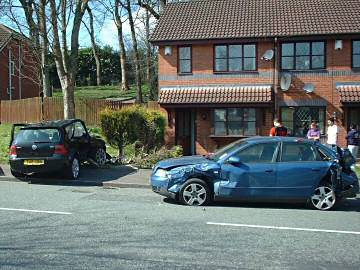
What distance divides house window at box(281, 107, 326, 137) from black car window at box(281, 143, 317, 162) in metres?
10.2

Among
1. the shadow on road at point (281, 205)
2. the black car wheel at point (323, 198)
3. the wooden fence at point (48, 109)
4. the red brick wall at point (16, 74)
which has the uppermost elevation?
→ the red brick wall at point (16, 74)

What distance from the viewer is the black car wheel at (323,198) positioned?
982 cm

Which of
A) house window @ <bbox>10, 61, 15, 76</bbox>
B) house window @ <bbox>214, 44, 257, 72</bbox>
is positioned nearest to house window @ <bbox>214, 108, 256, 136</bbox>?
house window @ <bbox>214, 44, 257, 72</bbox>

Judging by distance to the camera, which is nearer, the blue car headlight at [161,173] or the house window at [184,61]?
the blue car headlight at [161,173]

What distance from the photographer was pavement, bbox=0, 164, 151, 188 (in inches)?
514

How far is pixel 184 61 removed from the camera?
69.1 ft

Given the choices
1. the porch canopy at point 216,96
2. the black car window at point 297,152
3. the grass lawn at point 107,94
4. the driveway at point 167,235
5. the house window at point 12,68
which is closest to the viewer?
the driveway at point 167,235

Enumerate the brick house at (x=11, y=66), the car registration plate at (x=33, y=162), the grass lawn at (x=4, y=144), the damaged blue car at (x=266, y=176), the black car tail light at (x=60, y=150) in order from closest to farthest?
the damaged blue car at (x=266, y=176)
the car registration plate at (x=33, y=162)
the black car tail light at (x=60, y=150)
the grass lawn at (x=4, y=144)
the brick house at (x=11, y=66)

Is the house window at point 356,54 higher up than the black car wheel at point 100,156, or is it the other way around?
the house window at point 356,54

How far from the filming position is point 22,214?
28.7 feet

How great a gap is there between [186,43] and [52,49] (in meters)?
5.47

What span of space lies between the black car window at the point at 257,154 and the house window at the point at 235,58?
11.0m

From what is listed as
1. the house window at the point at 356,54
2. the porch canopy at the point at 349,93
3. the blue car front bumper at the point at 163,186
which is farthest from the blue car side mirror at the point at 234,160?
the house window at the point at 356,54

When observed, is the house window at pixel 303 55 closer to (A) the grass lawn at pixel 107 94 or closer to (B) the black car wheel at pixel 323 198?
(B) the black car wheel at pixel 323 198
